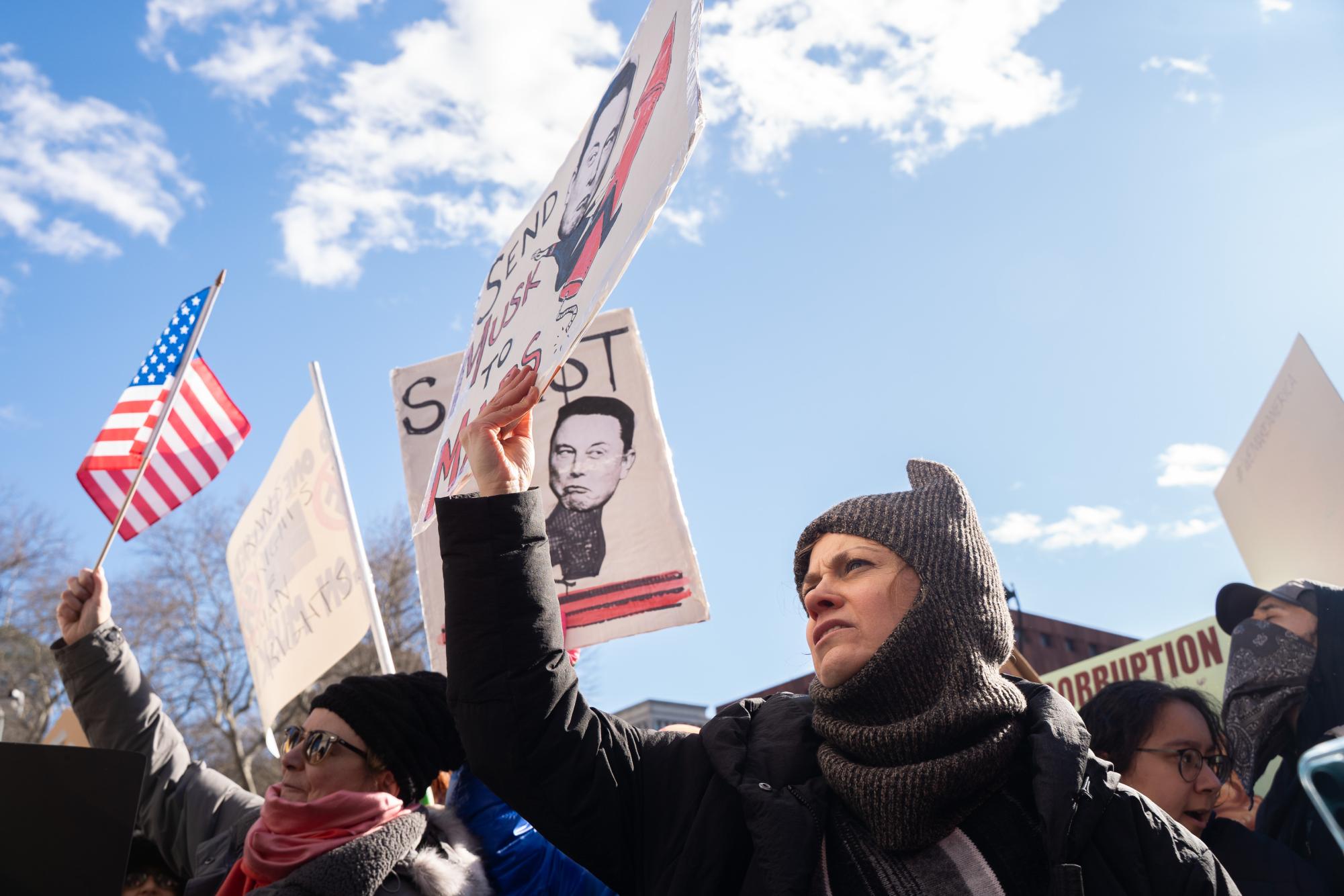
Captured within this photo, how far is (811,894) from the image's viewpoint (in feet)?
5.49

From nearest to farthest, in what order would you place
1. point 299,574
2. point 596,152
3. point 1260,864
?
point 1260,864 → point 596,152 → point 299,574

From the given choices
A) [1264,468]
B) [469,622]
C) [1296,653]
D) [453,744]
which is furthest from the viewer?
[1264,468]

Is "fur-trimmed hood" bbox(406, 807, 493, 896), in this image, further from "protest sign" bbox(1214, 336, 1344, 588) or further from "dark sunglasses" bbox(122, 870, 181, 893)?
"protest sign" bbox(1214, 336, 1344, 588)

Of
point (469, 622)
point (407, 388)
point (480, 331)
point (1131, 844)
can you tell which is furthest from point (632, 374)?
point (1131, 844)

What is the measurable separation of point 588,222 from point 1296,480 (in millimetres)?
3377

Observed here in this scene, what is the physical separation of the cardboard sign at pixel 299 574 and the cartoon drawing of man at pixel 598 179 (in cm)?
239

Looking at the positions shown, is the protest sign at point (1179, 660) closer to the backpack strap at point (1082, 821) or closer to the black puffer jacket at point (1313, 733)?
the black puffer jacket at point (1313, 733)

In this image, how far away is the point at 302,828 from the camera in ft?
8.29

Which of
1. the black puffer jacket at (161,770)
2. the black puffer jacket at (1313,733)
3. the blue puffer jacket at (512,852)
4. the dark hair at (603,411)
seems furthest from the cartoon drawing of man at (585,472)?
the black puffer jacket at (1313,733)

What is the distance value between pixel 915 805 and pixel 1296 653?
198cm

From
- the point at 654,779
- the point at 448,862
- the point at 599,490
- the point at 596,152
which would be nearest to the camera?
the point at 654,779

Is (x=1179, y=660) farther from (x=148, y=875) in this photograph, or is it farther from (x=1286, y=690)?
(x=148, y=875)

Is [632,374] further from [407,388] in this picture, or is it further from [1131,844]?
[1131,844]

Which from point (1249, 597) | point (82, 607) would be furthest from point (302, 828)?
point (1249, 597)
